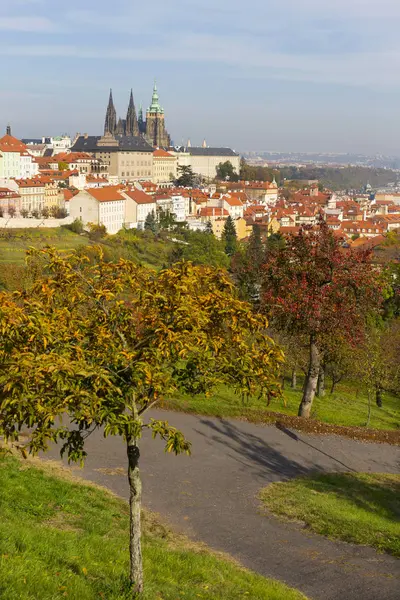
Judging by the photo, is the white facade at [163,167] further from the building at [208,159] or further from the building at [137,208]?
the building at [137,208]

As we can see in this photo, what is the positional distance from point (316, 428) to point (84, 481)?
632cm

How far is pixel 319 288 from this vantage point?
54.0ft

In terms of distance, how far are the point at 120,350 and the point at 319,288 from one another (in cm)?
1066

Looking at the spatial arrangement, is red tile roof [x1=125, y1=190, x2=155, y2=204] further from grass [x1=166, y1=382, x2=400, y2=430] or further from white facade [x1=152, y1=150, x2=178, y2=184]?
grass [x1=166, y1=382, x2=400, y2=430]

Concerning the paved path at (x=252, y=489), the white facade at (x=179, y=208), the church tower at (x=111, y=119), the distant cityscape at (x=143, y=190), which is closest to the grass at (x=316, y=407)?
the paved path at (x=252, y=489)

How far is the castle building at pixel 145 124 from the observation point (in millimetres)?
152250

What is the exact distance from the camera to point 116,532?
9297mm

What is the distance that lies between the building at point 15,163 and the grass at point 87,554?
301ft

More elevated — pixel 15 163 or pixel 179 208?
pixel 15 163

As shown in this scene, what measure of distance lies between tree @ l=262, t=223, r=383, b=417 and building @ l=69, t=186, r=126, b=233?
66738 millimetres

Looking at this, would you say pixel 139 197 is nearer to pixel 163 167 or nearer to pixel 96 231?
pixel 96 231

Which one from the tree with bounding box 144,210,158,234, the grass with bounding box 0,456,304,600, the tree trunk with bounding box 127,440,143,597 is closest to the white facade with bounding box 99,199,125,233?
the tree with bounding box 144,210,158,234

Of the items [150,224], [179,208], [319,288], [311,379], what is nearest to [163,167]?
[179,208]

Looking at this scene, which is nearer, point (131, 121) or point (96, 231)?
point (96, 231)
